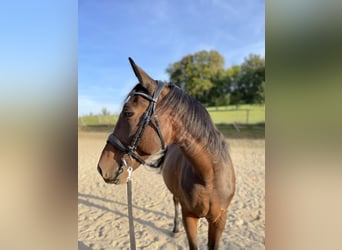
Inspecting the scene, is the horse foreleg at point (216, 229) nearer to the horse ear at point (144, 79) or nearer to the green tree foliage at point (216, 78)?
the horse ear at point (144, 79)

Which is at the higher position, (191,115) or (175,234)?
(191,115)

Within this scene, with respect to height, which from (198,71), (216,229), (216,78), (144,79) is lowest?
(216,229)

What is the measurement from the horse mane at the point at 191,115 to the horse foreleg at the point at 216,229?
0.72 m

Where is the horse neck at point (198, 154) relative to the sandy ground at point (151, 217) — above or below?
above

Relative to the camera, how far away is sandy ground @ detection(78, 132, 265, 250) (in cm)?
286

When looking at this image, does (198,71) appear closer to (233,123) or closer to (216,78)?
(216,78)

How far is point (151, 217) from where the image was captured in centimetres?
358

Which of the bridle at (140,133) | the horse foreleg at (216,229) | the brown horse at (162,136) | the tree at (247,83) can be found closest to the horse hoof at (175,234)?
the horse foreleg at (216,229)

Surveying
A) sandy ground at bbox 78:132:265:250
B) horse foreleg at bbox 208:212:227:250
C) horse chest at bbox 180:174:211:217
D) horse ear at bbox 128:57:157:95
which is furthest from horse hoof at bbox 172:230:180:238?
horse ear at bbox 128:57:157:95

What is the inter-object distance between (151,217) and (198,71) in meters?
20.6

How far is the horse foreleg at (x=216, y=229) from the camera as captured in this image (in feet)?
5.95

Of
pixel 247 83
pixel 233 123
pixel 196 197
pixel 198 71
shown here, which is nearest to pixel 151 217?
pixel 196 197

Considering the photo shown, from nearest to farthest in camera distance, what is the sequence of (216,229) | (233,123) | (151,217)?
(216,229)
(151,217)
(233,123)

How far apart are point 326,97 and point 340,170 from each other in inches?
7.0
